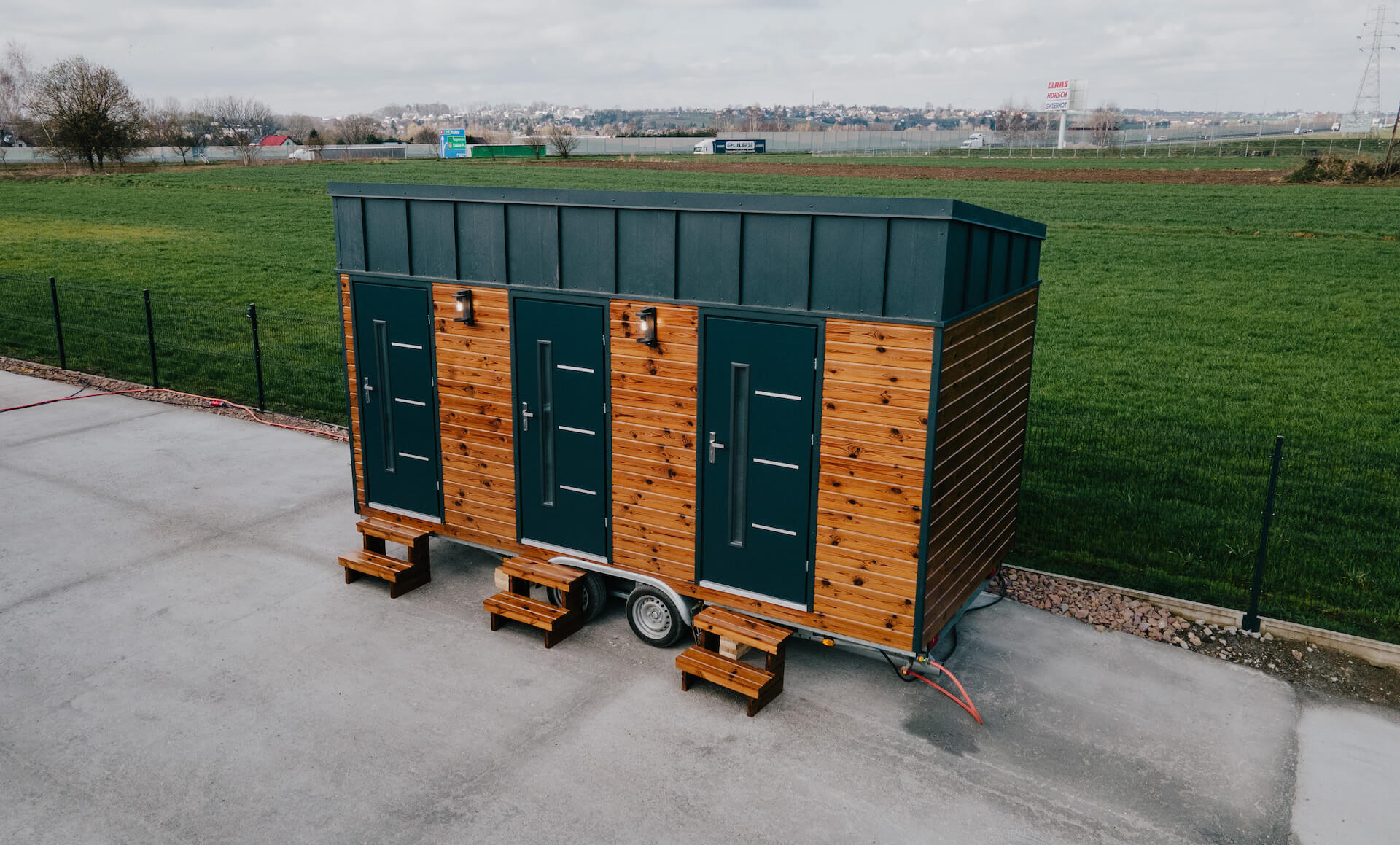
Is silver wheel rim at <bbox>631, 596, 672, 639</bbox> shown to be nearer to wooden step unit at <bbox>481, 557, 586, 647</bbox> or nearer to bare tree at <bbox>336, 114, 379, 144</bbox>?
wooden step unit at <bbox>481, 557, 586, 647</bbox>

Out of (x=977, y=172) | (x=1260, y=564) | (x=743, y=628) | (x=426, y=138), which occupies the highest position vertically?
(x=426, y=138)

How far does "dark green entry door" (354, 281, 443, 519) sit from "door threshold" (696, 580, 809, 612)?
9.59ft

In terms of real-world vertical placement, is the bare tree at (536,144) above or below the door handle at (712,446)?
above

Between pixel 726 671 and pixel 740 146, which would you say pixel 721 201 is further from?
pixel 740 146

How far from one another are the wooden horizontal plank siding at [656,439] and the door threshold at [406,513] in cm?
207

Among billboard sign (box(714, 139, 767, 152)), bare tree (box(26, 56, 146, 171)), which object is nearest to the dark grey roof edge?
bare tree (box(26, 56, 146, 171))

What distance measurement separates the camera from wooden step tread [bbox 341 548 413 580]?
872 cm

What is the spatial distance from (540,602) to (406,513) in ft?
6.57

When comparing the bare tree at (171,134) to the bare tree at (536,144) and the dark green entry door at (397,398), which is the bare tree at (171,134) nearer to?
the bare tree at (536,144)

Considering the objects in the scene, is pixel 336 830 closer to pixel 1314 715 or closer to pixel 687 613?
pixel 687 613

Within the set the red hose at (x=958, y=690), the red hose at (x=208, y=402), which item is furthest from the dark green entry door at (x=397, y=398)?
the red hose at (x=958, y=690)

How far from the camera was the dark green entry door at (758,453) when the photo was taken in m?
7.12

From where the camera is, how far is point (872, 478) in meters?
6.91

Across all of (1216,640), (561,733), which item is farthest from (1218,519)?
(561,733)
